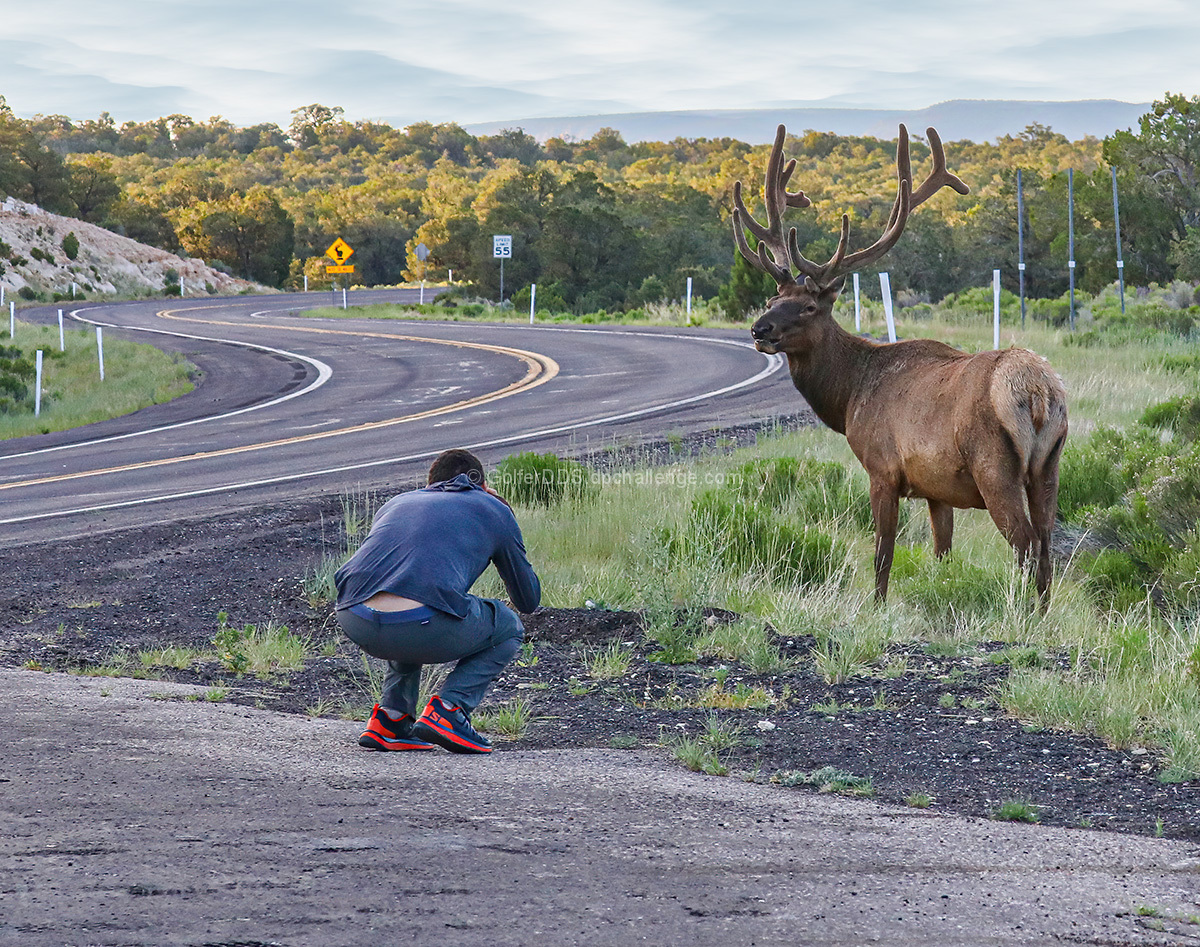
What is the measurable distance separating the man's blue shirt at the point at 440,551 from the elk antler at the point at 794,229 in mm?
3713

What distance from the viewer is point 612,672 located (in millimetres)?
7500

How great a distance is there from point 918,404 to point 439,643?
3.88m

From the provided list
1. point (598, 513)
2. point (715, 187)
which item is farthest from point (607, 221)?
point (598, 513)

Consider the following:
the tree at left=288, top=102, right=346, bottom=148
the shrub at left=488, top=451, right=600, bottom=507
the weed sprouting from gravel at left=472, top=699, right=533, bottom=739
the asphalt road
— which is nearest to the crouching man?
the asphalt road

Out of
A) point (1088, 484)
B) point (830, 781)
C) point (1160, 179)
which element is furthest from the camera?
point (1160, 179)

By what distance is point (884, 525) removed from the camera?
8.55 m

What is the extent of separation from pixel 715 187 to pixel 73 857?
259 ft

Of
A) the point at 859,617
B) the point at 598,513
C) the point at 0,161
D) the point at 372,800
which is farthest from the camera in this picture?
the point at 0,161

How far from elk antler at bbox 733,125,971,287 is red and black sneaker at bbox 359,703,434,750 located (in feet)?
14.5

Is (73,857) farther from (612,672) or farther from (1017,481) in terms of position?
(1017,481)

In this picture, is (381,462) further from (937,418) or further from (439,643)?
(439,643)

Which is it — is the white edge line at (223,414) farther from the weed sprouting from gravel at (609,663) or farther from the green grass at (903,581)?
the weed sprouting from gravel at (609,663)

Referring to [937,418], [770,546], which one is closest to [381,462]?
[770,546]

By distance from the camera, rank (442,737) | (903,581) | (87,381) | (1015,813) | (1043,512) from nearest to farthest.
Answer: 1. (1015,813)
2. (442,737)
3. (1043,512)
4. (903,581)
5. (87,381)
